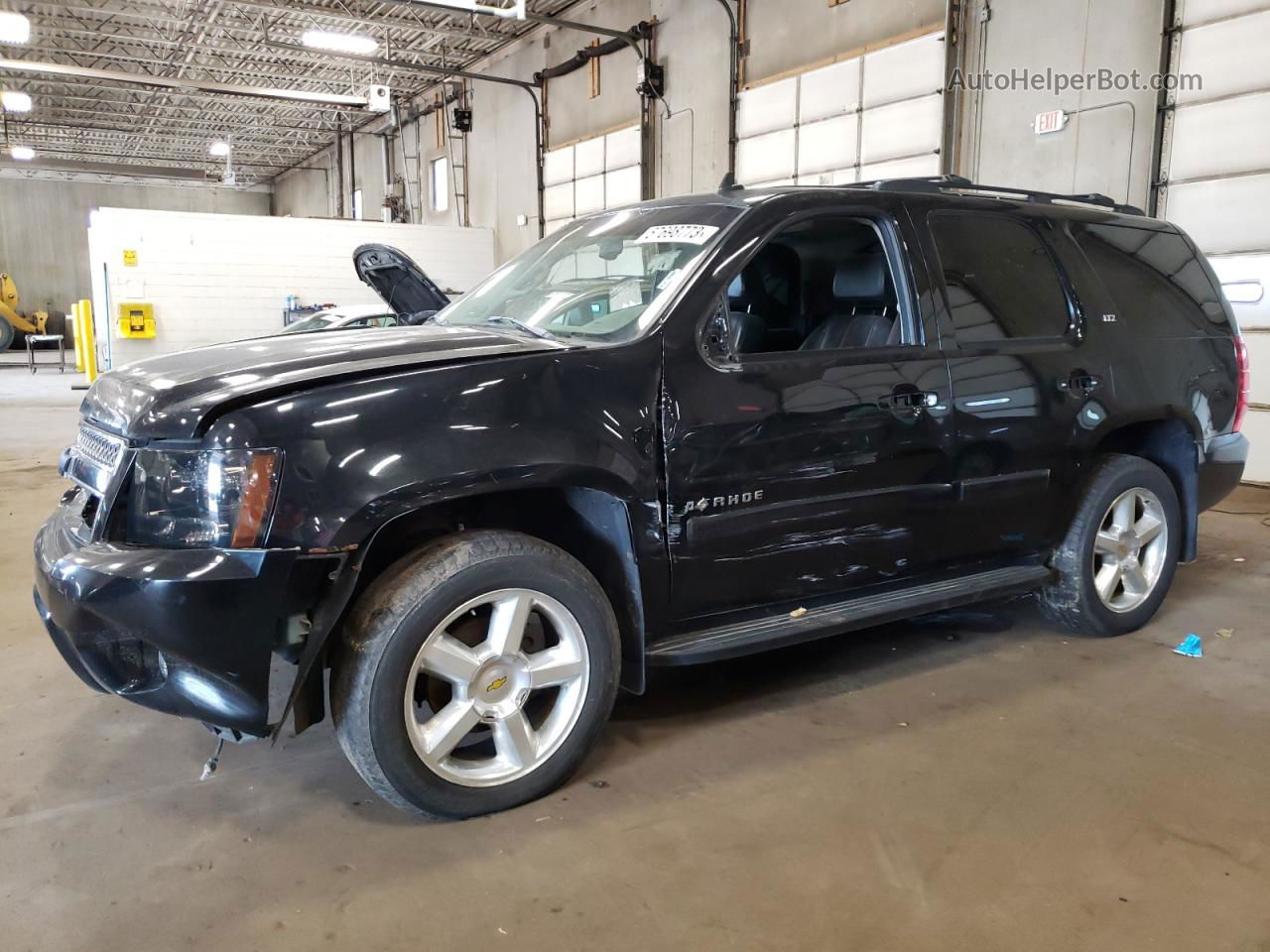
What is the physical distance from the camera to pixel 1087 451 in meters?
3.51

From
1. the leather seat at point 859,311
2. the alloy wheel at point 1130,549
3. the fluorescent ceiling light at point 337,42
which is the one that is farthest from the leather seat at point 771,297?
the fluorescent ceiling light at point 337,42

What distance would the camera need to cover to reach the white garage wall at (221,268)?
47.2 feet

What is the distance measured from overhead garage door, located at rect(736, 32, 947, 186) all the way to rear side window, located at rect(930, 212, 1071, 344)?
6071 mm

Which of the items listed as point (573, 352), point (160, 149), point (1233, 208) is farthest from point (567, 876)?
point (160, 149)

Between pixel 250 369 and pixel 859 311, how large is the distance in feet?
6.99

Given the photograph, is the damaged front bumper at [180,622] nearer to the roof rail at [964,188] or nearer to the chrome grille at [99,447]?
the chrome grille at [99,447]

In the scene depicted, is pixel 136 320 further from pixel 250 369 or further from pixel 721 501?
pixel 721 501

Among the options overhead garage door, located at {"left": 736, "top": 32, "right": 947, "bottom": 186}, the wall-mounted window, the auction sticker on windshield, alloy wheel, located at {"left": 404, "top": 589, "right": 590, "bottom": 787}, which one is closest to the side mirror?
the auction sticker on windshield

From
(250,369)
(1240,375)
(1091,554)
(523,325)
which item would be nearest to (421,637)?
(250,369)

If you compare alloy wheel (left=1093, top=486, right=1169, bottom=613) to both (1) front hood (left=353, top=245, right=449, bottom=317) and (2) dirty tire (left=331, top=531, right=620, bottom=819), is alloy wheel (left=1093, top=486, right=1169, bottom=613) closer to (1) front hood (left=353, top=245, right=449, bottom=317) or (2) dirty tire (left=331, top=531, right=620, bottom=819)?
(2) dirty tire (left=331, top=531, right=620, bottom=819)

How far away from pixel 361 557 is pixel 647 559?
2.49 feet

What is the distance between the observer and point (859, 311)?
3.45m

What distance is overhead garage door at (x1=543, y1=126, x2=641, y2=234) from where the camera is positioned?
1361 centimetres

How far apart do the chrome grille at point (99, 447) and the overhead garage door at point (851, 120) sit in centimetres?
786
